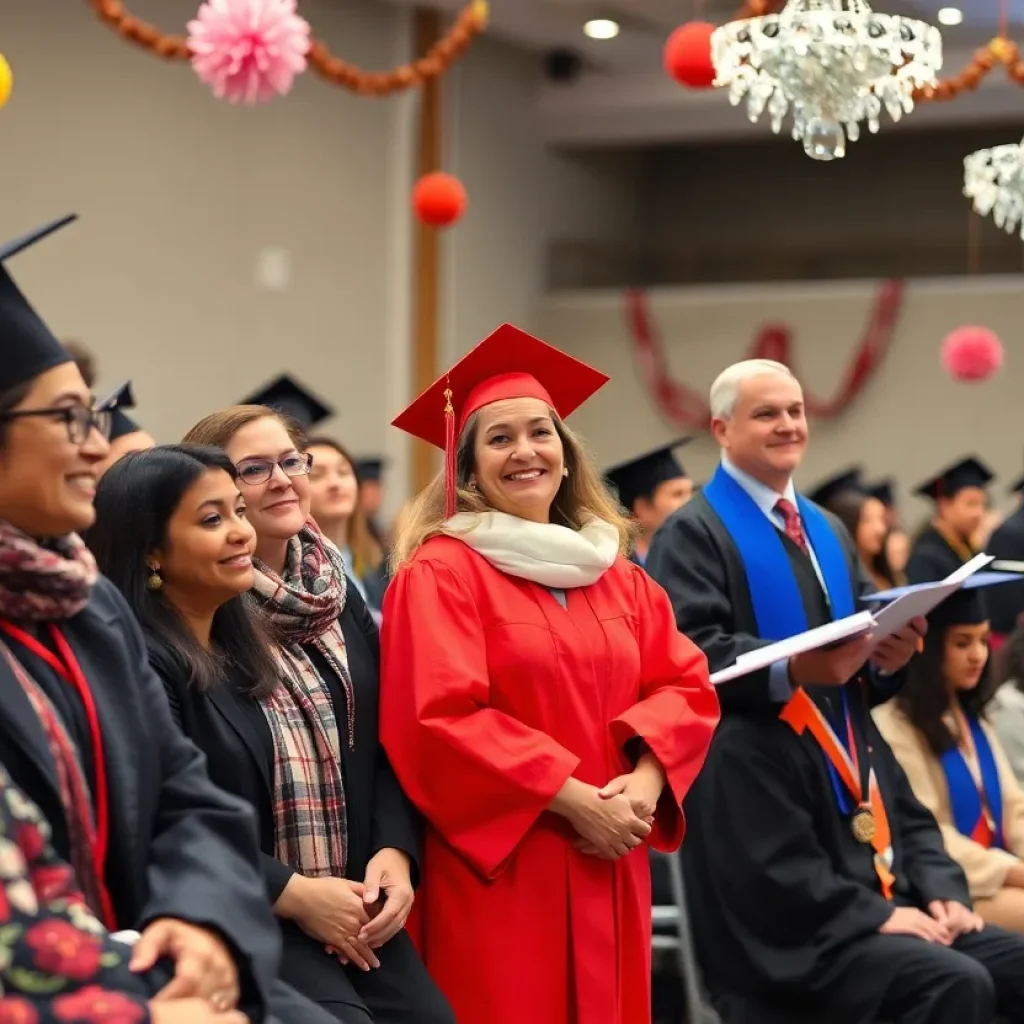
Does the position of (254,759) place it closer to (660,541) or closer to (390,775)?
(390,775)

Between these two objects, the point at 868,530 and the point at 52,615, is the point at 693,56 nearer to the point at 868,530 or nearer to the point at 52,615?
the point at 868,530

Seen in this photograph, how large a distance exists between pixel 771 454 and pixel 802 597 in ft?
1.26

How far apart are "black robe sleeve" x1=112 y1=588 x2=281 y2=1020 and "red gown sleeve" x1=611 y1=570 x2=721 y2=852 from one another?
114 centimetres

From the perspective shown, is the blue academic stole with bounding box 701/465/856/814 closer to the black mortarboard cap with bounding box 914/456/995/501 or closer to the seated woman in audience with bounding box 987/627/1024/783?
the seated woman in audience with bounding box 987/627/1024/783

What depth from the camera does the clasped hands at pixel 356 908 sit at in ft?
10.3

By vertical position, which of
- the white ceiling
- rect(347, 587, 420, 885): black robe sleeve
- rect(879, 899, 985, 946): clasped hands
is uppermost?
the white ceiling

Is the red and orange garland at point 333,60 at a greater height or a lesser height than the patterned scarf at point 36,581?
greater

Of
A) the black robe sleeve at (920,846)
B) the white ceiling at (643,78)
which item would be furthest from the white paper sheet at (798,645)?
the white ceiling at (643,78)

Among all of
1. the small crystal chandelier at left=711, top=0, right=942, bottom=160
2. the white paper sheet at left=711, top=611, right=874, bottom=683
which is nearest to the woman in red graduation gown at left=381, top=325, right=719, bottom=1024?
the white paper sheet at left=711, top=611, right=874, bottom=683

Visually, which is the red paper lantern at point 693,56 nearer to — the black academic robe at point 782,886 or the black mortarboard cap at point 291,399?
the black mortarboard cap at point 291,399

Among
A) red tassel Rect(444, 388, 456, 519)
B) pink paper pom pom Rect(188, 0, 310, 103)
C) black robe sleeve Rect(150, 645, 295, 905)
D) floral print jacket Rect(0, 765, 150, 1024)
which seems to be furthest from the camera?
pink paper pom pom Rect(188, 0, 310, 103)

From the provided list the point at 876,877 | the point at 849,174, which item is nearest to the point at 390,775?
the point at 876,877

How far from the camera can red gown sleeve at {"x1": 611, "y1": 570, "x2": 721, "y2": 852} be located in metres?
3.60

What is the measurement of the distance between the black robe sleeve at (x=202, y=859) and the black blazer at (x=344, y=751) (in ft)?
1.46
